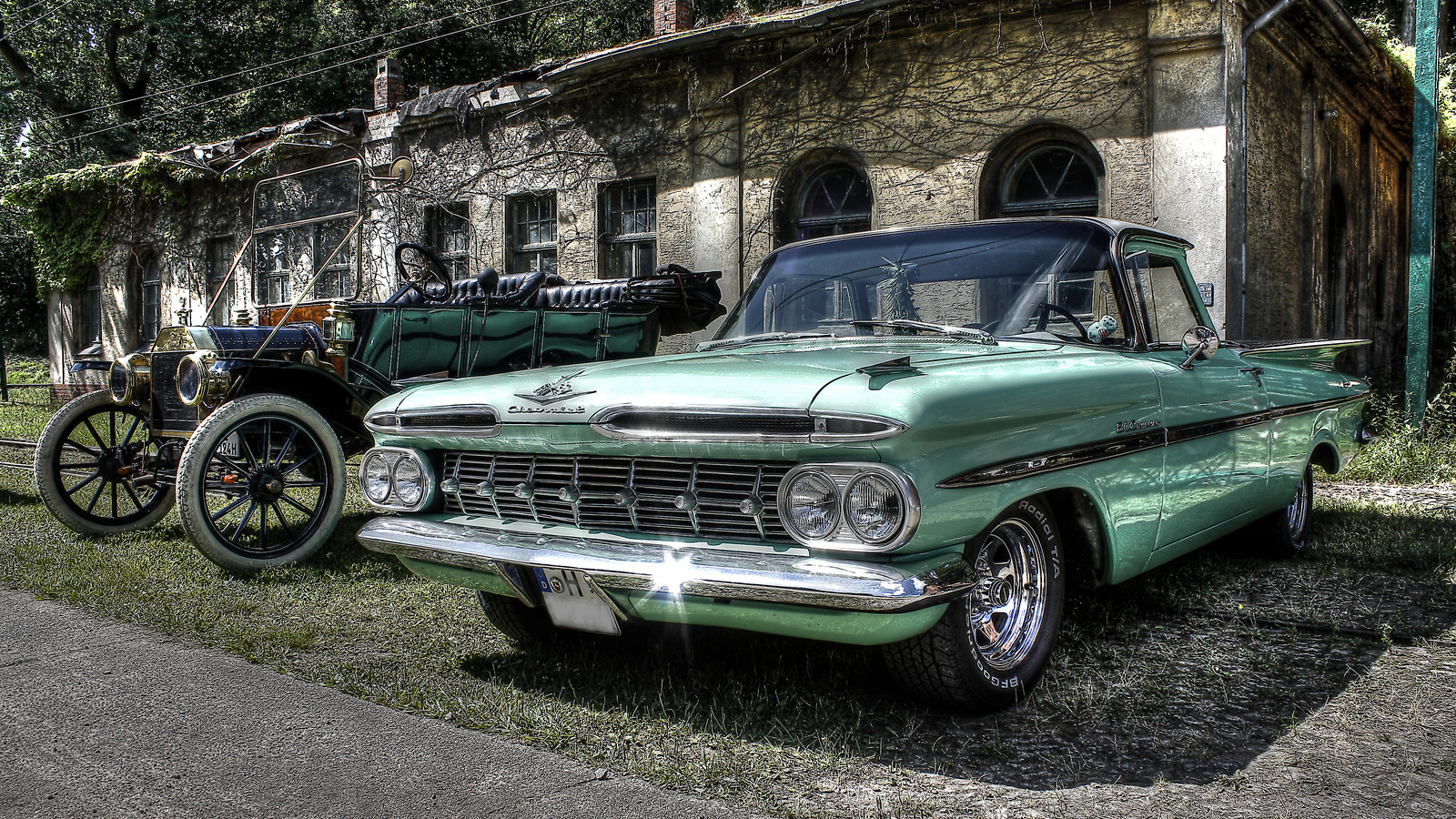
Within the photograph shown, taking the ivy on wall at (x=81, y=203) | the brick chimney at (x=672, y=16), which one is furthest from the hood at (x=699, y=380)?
the ivy on wall at (x=81, y=203)

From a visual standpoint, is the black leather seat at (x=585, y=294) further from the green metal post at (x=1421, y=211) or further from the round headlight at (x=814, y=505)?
the green metal post at (x=1421, y=211)

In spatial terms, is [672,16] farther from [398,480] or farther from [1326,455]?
[398,480]

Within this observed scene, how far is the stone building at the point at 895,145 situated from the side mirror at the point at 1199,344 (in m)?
1.59

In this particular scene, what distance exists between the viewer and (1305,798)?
2373 millimetres

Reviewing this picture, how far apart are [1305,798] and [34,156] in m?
28.1

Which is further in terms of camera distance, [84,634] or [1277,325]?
[1277,325]

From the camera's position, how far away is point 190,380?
5289mm

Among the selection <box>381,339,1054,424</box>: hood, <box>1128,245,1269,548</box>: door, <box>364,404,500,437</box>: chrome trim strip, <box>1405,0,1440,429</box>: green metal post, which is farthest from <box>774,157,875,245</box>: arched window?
<box>364,404,500,437</box>: chrome trim strip

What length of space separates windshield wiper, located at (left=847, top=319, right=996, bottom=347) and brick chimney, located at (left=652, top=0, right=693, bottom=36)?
943cm

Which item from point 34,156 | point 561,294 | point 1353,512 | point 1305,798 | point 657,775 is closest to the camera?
point 1305,798

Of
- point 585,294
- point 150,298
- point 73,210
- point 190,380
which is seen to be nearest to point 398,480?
point 190,380

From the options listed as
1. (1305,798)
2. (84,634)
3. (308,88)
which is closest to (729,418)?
(1305,798)

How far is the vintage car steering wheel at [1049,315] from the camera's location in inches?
140

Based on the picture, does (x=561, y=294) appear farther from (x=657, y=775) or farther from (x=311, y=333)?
(x=657, y=775)
